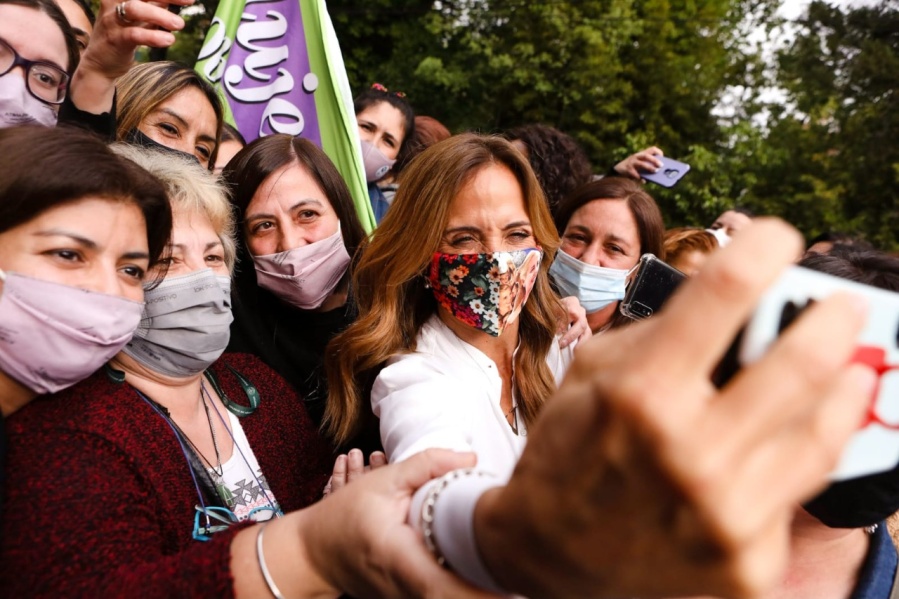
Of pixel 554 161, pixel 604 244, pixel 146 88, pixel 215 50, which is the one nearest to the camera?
pixel 146 88

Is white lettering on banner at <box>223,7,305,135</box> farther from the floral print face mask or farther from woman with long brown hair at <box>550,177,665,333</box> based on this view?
the floral print face mask

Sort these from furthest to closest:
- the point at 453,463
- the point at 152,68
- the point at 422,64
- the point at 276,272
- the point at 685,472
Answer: the point at 422,64 → the point at 152,68 → the point at 276,272 → the point at 453,463 → the point at 685,472

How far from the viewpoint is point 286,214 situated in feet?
8.83

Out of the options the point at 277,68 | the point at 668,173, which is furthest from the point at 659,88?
the point at 277,68

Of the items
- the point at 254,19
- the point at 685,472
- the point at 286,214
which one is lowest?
the point at 286,214

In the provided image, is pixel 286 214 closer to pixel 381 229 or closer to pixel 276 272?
pixel 276 272

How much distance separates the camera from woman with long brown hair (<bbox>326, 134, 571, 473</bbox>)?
6.71 feet

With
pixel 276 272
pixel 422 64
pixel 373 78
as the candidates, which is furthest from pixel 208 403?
pixel 373 78

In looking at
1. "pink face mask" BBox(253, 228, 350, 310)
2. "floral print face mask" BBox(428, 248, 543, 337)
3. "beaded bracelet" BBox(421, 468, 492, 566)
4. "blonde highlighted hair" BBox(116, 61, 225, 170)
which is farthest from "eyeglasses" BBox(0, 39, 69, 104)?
"beaded bracelet" BBox(421, 468, 492, 566)

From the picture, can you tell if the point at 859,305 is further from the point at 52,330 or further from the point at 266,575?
the point at 52,330

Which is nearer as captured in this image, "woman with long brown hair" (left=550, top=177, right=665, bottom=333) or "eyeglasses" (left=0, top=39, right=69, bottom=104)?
"eyeglasses" (left=0, top=39, right=69, bottom=104)

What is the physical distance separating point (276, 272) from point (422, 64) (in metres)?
11.1

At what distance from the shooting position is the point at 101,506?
1.27 meters

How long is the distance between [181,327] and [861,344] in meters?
1.62
